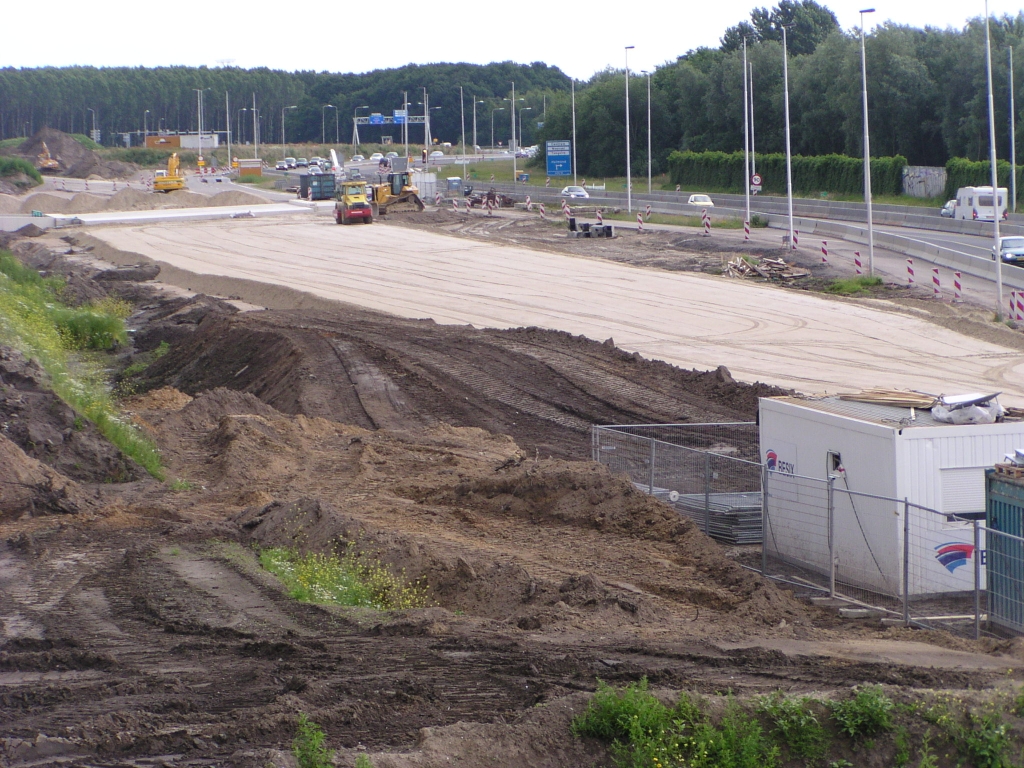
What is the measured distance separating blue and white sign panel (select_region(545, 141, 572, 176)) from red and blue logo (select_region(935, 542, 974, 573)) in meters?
70.2

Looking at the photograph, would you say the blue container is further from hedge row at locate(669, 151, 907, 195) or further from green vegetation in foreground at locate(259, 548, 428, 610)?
hedge row at locate(669, 151, 907, 195)

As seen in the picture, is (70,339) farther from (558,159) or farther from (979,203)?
(558,159)

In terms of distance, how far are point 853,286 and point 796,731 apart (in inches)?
1236

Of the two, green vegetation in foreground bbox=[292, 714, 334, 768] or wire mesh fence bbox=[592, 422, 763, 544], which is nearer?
green vegetation in foreground bbox=[292, 714, 334, 768]

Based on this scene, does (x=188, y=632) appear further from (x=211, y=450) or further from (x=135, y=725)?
(x=211, y=450)

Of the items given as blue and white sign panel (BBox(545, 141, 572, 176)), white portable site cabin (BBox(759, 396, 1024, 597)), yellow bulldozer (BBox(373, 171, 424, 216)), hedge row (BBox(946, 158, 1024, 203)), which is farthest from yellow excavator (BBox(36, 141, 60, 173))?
white portable site cabin (BBox(759, 396, 1024, 597))

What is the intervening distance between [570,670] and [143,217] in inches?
2594

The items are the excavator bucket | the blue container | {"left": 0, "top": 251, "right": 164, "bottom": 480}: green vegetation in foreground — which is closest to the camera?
the blue container

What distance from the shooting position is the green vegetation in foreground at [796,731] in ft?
20.4

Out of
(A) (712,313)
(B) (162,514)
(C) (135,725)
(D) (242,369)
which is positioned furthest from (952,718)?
(A) (712,313)

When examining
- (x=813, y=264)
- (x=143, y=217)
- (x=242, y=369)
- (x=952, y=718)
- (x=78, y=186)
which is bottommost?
(x=952, y=718)

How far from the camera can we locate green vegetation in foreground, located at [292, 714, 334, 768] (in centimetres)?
573

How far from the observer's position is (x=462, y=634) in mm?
8359

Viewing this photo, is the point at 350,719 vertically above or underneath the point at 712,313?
underneath
